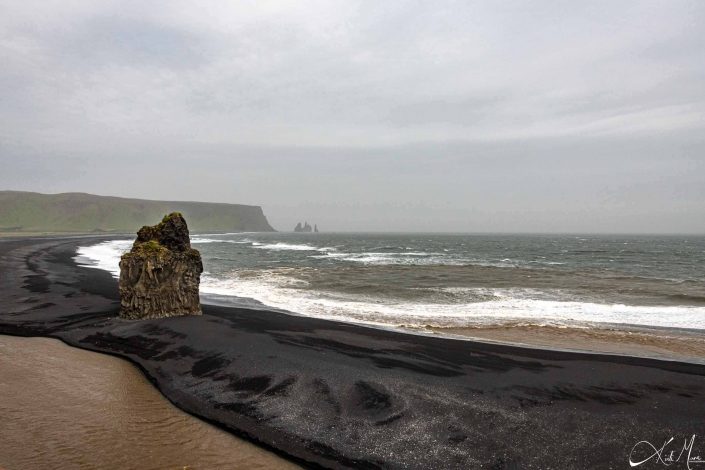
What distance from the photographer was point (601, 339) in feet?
52.4

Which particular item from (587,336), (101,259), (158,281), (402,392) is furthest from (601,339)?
(101,259)

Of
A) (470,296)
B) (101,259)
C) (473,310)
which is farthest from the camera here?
(101,259)

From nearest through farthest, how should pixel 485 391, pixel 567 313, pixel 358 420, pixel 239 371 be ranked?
1. pixel 358 420
2. pixel 485 391
3. pixel 239 371
4. pixel 567 313

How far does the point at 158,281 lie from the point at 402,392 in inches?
428

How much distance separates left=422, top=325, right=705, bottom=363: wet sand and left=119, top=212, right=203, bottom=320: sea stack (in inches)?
384

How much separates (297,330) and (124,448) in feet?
25.6

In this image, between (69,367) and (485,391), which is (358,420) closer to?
(485,391)

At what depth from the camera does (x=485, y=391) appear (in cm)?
913

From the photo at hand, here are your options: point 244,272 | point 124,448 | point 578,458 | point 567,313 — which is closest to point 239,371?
point 124,448

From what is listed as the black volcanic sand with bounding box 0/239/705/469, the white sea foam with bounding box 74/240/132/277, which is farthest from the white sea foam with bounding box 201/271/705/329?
the white sea foam with bounding box 74/240/132/277

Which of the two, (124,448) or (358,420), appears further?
(358,420)

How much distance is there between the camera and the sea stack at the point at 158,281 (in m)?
15.0

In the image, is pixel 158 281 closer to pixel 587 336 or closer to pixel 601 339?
pixel 587 336

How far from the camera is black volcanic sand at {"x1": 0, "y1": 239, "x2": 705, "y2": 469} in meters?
7.04
